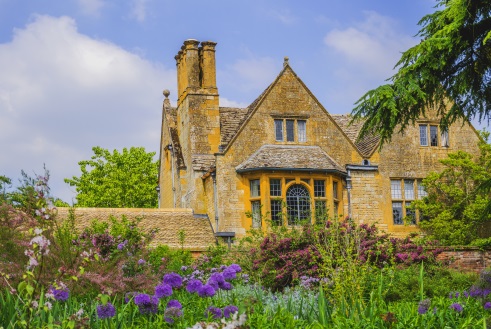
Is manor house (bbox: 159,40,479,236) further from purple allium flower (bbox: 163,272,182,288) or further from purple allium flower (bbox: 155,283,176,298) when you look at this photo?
purple allium flower (bbox: 155,283,176,298)

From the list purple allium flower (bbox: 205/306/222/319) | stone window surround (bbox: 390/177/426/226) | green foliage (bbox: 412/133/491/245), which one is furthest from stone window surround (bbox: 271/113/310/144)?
purple allium flower (bbox: 205/306/222/319)

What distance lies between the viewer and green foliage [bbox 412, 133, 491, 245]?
29.4 meters

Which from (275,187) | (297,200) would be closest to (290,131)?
(275,187)

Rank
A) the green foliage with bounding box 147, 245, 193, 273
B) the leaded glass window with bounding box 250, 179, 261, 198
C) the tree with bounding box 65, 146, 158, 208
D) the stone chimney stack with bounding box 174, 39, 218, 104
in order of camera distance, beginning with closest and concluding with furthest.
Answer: the green foliage with bounding box 147, 245, 193, 273 < the leaded glass window with bounding box 250, 179, 261, 198 < the stone chimney stack with bounding box 174, 39, 218, 104 < the tree with bounding box 65, 146, 158, 208

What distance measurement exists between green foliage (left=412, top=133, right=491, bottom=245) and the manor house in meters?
0.70

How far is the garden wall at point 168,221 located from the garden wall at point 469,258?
9.04m

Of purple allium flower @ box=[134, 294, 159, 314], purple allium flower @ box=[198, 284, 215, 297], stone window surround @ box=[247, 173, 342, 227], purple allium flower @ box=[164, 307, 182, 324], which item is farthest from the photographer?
stone window surround @ box=[247, 173, 342, 227]

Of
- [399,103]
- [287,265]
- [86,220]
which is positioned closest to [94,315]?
[287,265]

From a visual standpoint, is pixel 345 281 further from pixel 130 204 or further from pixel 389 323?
pixel 130 204

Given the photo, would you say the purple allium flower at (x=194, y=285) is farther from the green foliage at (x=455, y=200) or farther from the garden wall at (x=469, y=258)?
the green foliage at (x=455, y=200)

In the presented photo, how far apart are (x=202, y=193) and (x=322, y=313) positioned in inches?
876

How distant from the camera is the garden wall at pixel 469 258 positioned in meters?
20.9

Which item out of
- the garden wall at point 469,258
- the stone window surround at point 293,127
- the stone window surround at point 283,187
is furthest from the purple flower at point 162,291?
the stone window surround at point 293,127

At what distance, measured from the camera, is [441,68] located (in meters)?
18.0
